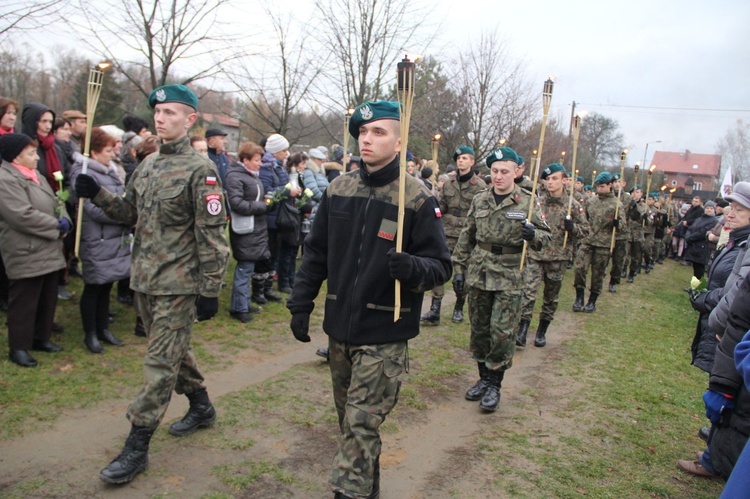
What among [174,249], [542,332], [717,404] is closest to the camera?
[717,404]

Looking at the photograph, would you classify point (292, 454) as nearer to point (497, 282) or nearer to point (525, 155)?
point (497, 282)

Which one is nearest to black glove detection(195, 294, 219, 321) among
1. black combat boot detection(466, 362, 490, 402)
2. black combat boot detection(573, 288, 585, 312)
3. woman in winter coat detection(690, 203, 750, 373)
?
black combat boot detection(466, 362, 490, 402)

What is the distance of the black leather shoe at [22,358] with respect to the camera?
5262mm

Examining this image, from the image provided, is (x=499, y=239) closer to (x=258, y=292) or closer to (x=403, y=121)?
(x=403, y=121)

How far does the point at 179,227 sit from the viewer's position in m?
3.96

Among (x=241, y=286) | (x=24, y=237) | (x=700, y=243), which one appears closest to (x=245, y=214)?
(x=241, y=286)

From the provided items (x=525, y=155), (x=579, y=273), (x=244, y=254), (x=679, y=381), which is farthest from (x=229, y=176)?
(x=525, y=155)

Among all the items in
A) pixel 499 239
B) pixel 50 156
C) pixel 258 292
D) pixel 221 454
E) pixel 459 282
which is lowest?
pixel 221 454

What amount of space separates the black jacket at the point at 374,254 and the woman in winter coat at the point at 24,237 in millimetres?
3326

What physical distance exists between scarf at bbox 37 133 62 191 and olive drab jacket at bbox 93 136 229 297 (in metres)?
3.24

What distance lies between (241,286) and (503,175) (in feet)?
12.8

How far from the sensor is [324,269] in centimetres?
366

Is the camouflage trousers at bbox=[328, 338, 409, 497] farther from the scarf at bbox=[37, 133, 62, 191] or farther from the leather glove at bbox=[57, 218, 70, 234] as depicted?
the scarf at bbox=[37, 133, 62, 191]

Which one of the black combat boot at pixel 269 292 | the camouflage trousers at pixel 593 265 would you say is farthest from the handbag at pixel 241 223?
the camouflage trousers at pixel 593 265
